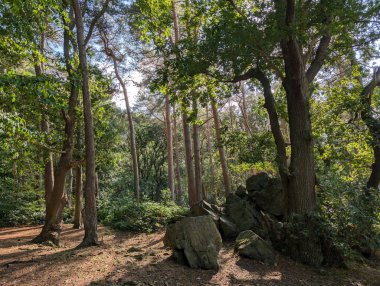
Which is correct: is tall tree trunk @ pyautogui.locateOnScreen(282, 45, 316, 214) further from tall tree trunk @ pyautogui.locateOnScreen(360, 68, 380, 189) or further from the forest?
tall tree trunk @ pyautogui.locateOnScreen(360, 68, 380, 189)

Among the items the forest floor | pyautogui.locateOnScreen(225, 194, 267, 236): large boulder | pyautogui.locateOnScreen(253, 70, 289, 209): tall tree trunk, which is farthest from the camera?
pyautogui.locateOnScreen(225, 194, 267, 236): large boulder

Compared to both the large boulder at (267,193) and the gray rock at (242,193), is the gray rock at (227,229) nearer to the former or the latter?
the large boulder at (267,193)

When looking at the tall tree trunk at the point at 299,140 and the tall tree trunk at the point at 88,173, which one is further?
the tall tree trunk at the point at 299,140

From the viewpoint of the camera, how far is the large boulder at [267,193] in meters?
10.4

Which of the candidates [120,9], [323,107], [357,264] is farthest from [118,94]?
[357,264]

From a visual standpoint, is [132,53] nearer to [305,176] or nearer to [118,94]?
[118,94]

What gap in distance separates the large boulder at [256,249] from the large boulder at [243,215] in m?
1.17

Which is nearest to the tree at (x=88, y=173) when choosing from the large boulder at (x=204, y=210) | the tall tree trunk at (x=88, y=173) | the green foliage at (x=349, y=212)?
the tall tree trunk at (x=88, y=173)

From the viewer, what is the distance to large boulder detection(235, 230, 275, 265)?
7672 millimetres

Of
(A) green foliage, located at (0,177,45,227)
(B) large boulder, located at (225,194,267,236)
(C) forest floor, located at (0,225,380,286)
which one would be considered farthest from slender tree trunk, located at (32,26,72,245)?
(A) green foliage, located at (0,177,45,227)

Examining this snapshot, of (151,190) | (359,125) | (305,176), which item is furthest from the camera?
(151,190)

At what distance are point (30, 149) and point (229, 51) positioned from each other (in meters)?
6.25

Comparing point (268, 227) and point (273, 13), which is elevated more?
point (273, 13)

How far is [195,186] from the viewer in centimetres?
1402
